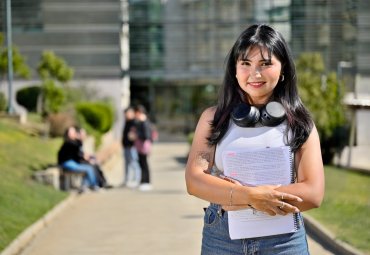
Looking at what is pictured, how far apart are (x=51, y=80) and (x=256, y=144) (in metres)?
25.5

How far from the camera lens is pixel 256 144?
3.38 meters

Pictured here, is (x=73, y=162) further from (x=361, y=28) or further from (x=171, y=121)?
(x=171, y=121)

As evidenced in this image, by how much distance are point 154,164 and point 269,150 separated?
25680 mm

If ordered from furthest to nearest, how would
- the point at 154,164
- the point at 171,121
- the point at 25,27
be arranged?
the point at 171,121, the point at 25,27, the point at 154,164

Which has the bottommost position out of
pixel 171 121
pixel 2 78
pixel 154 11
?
pixel 171 121

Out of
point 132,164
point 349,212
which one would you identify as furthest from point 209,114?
point 132,164

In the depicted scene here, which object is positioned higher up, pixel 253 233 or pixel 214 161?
pixel 214 161

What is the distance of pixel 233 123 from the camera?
3.47 meters

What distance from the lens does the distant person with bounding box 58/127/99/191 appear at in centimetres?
1705

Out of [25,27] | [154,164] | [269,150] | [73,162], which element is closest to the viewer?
[269,150]

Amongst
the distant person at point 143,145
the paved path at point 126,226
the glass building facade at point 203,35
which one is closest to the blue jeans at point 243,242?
the paved path at point 126,226

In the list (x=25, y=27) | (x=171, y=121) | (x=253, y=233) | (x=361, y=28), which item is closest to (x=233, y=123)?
(x=253, y=233)

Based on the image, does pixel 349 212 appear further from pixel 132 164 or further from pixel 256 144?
pixel 256 144

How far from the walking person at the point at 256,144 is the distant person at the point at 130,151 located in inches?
572
